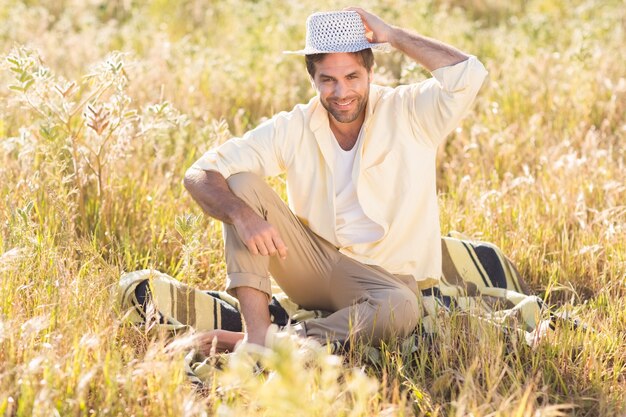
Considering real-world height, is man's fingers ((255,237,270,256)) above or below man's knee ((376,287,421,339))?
above

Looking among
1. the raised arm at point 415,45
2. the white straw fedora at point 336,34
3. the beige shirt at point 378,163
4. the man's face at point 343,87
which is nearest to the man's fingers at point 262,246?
the beige shirt at point 378,163

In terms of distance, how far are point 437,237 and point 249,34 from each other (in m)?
4.43

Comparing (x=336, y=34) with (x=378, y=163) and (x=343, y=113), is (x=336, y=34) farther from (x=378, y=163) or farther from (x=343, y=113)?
(x=378, y=163)

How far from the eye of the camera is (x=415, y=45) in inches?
147

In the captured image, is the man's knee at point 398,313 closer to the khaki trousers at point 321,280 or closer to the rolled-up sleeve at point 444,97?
the khaki trousers at point 321,280

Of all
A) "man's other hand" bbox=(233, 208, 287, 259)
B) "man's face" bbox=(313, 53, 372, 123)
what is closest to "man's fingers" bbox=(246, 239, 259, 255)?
"man's other hand" bbox=(233, 208, 287, 259)

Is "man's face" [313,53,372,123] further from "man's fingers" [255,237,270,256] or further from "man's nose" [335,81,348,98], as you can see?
"man's fingers" [255,237,270,256]

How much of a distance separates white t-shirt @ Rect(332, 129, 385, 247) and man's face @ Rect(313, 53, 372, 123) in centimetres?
12

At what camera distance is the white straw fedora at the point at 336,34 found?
3648 mm

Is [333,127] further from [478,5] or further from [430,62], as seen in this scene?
[478,5]

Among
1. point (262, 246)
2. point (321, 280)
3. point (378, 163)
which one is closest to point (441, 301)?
point (321, 280)

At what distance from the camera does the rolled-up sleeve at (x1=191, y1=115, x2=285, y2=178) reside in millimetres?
3658

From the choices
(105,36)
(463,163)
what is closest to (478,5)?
(105,36)

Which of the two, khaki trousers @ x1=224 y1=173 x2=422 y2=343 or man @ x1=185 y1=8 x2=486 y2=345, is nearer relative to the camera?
khaki trousers @ x1=224 y1=173 x2=422 y2=343
